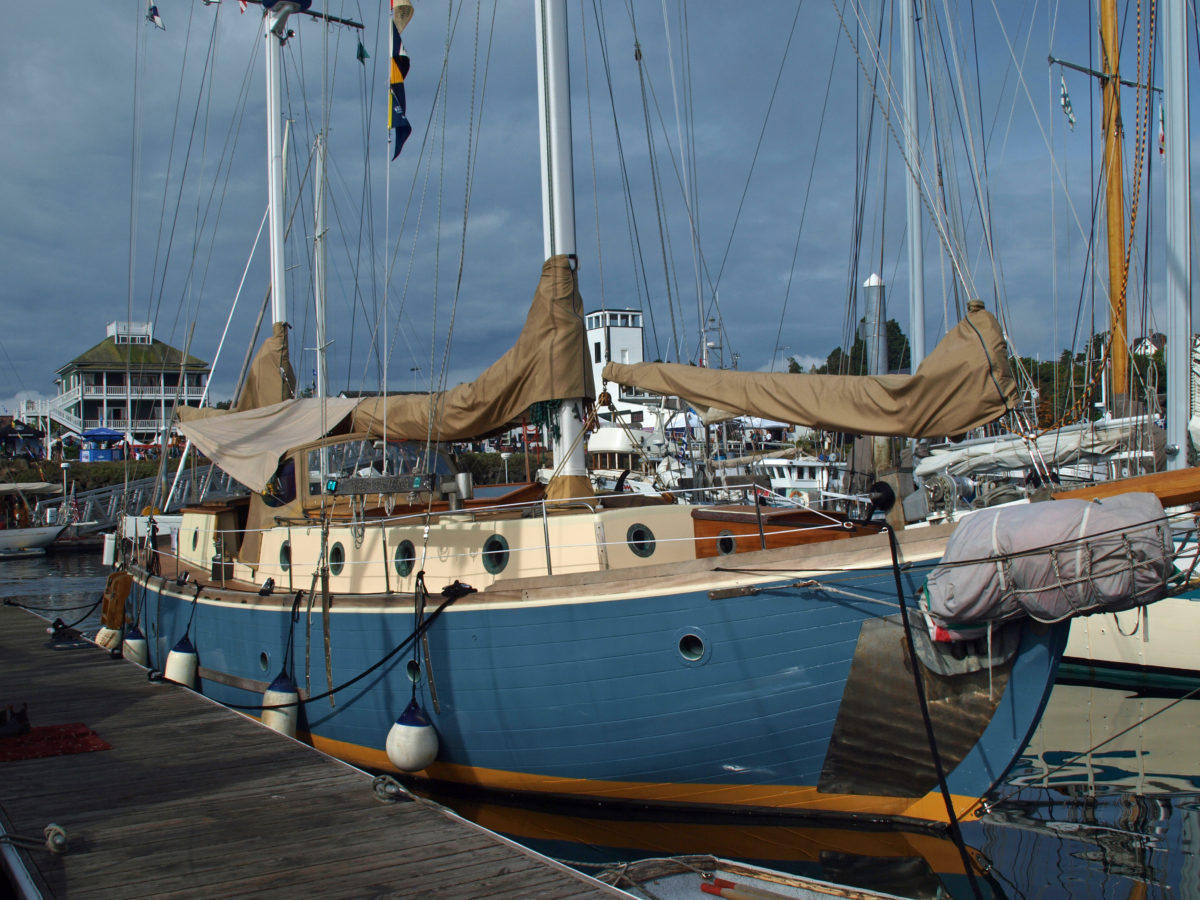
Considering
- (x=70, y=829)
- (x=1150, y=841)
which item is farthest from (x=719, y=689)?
(x=70, y=829)


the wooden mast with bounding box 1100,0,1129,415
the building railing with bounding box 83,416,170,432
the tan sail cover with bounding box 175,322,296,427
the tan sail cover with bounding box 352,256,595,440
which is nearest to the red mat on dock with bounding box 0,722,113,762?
the tan sail cover with bounding box 352,256,595,440

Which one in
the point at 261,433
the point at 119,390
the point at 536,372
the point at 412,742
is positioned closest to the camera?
the point at 412,742

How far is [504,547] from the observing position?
841 cm

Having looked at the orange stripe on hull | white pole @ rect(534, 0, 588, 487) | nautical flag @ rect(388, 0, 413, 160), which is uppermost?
nautical flag @ rect(388, 0, 413, 160)

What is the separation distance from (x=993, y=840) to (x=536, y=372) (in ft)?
18.7

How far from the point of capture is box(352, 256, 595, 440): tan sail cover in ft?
28.6

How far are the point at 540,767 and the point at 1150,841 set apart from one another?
16.6ft

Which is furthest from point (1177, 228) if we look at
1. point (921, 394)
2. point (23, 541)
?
point (23, 541)

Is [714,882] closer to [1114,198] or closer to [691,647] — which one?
[691,647]

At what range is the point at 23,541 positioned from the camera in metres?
38.0

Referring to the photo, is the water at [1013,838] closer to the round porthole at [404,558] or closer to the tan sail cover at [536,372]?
the round porthole at [404,558]

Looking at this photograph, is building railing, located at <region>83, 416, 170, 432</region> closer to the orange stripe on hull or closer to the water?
the orange stripe on hull

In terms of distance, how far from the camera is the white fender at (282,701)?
923 cm

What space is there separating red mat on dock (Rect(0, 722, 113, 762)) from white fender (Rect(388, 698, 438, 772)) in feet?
8.40
